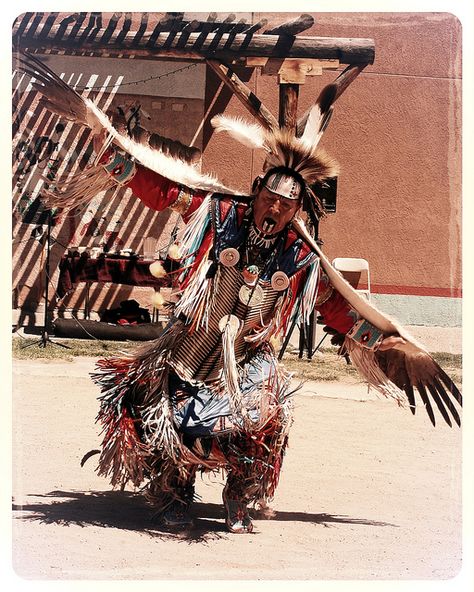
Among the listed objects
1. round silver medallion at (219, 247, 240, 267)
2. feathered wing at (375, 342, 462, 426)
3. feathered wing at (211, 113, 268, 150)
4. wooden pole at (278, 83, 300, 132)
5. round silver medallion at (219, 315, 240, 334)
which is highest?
wooden pole at (278, 83, 300, 132)

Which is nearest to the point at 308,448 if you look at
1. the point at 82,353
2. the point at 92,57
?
the point at 82,353

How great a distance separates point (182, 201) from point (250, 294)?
1.77ft

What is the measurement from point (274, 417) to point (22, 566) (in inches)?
50.5

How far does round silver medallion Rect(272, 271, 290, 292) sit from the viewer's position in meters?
4.56

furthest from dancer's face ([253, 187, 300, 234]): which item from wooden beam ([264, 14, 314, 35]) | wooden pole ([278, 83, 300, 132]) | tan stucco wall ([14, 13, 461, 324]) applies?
tan stucco wall ([14, 13, 461, 324])

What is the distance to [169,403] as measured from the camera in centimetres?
450

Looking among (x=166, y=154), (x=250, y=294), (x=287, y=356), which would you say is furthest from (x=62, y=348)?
(x=250, y=294)

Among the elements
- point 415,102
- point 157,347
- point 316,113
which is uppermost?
point 415,102

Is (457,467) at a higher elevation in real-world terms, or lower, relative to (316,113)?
lower

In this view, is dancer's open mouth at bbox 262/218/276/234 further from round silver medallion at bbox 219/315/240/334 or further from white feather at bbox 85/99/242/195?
round silver medallion at bbox 219/315/240/334

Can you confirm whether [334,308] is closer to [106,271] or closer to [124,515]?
[124,515]

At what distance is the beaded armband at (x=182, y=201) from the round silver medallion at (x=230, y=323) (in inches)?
21.2

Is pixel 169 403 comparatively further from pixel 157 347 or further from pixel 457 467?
pixel 457 467

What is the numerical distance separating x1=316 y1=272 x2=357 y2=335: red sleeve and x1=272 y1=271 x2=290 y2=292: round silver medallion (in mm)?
192
